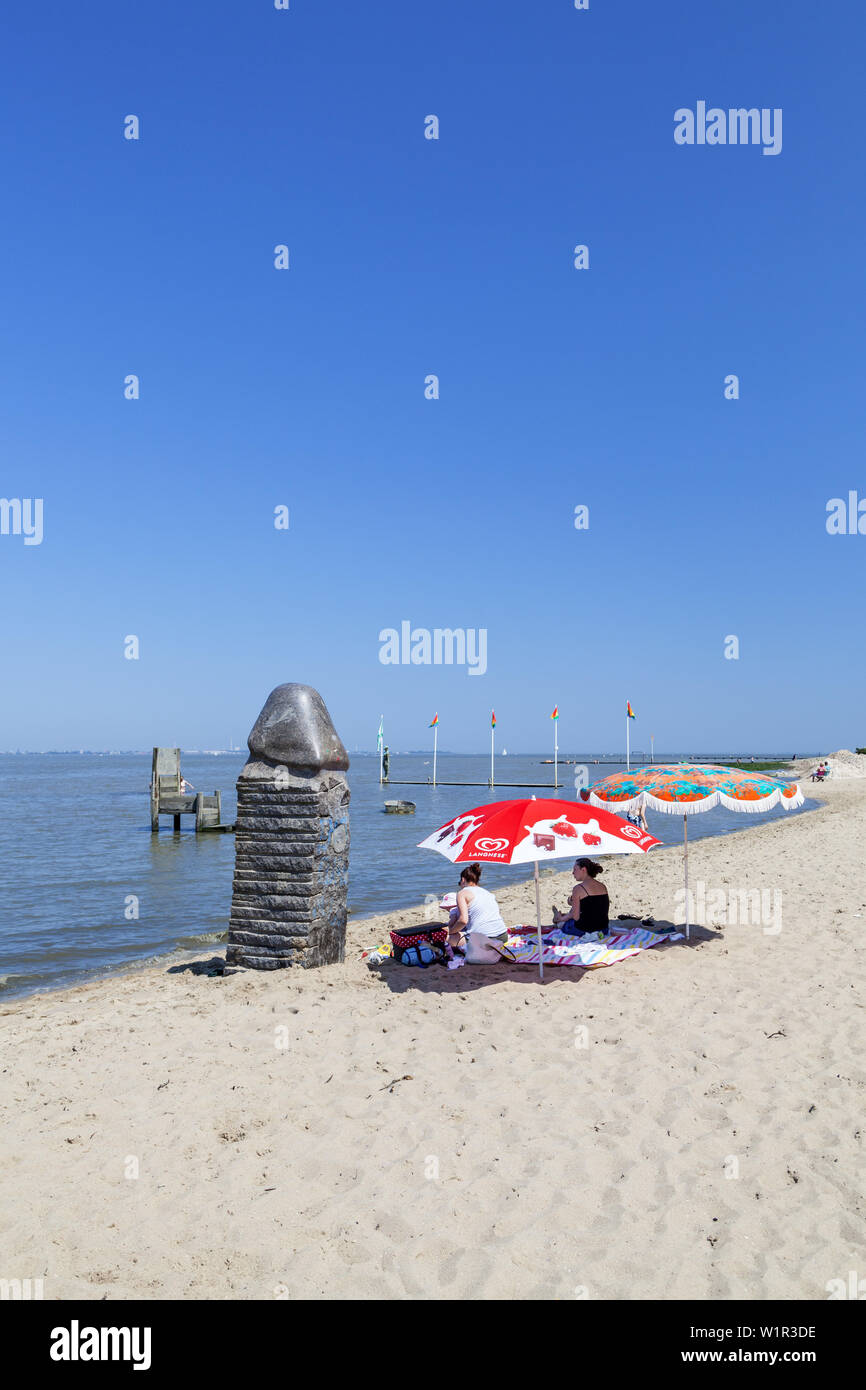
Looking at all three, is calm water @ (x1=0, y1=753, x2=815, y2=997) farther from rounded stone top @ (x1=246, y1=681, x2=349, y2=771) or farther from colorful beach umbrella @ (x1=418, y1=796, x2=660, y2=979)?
colorful beach umbrella @ (x1=418, y1=796, x2=660, y2=979)

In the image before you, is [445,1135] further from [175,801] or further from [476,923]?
→ [175,801]

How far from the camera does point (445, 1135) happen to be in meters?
5.09

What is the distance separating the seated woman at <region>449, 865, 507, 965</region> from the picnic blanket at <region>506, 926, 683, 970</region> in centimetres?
33

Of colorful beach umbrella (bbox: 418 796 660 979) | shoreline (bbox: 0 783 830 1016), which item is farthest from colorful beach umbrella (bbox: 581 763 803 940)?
shoreline (bbox: 0 783 830 1016)

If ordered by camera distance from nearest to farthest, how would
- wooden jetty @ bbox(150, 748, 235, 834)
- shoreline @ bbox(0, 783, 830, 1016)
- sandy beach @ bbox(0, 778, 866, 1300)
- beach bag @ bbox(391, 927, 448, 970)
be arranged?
sandy beach @ bbox(0, 778, 866, 1300)
beach bag @ bbox(391, 927, 448, 970)
shoreline @ bbox(0, 783, 830, 1016)
wooden jetty @ bbox(150, 748, 235, 834)

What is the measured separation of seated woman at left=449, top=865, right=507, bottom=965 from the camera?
9.10 meters

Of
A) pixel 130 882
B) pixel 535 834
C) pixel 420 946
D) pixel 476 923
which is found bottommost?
pixel 130 882

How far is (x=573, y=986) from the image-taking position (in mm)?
8414

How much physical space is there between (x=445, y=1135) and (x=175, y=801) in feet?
95.0

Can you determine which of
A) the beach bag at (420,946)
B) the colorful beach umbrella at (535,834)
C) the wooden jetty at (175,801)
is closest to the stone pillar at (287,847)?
the beach bag at (420,946)

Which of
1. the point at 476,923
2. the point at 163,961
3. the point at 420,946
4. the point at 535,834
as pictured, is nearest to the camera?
the point at 535,834

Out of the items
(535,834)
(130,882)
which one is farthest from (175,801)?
(535,834)
